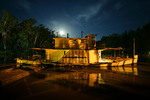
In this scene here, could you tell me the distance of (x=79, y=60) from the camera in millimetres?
15828

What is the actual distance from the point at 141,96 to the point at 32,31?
1244 inches

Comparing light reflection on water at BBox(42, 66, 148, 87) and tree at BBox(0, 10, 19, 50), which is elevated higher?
tree at BBox(0, 10, 19, 50)

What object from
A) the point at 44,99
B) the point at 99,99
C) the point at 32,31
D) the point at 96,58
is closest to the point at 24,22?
the point at 32,31

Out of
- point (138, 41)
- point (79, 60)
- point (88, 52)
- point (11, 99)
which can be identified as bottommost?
point (11, 99)

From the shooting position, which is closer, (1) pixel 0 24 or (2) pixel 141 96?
(2) pixel 141 96

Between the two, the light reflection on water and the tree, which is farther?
the tree

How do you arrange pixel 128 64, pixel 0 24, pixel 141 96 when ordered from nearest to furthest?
1. pixel 141 96
2. pixel 128 64
3. pixel 0 24

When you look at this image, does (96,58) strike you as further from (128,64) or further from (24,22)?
(24,22)

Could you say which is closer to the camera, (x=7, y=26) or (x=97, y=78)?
(x=97, y=78)

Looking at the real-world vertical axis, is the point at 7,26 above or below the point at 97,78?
above

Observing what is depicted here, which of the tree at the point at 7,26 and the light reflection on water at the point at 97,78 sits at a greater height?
the tree at the point at 7,26

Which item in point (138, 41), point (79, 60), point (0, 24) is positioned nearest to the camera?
point (79, 60)

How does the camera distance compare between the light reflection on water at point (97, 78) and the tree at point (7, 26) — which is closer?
the light reflection on water at point (97, 78)

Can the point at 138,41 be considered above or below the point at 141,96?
above
